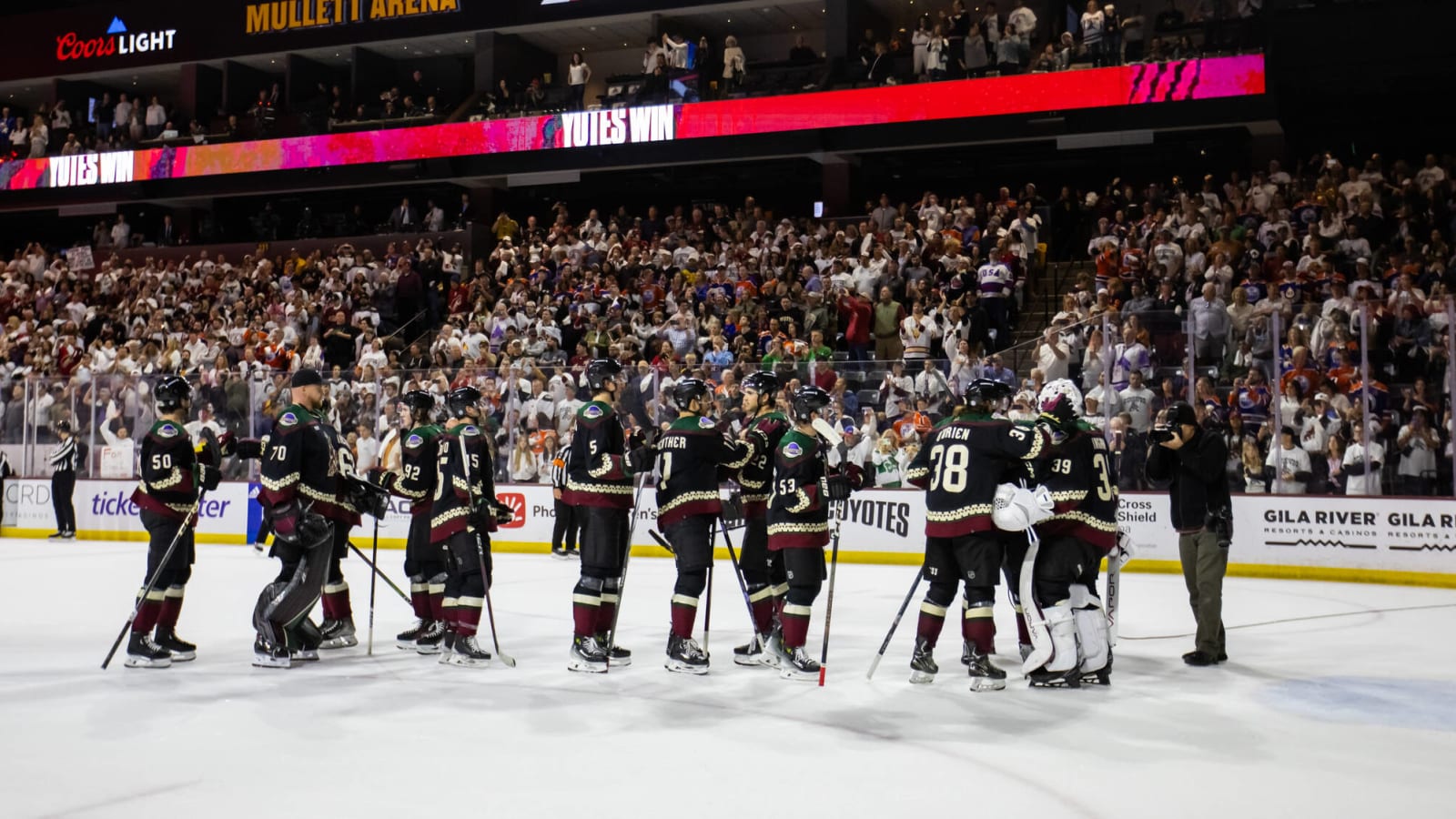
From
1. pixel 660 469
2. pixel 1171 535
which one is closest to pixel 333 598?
pixel 660 469

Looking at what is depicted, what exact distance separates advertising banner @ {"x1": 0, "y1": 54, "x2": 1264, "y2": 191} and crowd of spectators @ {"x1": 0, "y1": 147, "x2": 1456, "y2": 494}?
1.64m

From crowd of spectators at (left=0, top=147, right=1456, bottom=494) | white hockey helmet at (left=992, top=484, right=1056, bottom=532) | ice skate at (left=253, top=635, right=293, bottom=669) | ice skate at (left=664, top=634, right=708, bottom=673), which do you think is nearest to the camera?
white hockey helmet at (left=992, top=484, right=1056, bottom=532)

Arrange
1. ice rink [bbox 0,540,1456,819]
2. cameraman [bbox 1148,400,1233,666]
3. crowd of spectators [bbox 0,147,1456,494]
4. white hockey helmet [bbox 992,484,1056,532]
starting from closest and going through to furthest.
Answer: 1. ice rink [bbox 0,540,1456,819]
2. white hockey helmet [bbox 992,484,1056,532]
3. cameraman [bbox 1148,400,1233,666]
4. crowd of spectators [bbox 0,147,1456,494]

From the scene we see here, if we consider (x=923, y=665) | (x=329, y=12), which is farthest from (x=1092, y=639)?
(x=329, y=12)

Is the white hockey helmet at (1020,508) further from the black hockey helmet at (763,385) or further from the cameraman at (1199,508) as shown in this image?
the black hockey helmet at (763,385)

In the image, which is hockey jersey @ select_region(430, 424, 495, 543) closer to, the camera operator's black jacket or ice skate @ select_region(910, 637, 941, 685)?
ice skate @ select_region(910, 637, 941, 685)

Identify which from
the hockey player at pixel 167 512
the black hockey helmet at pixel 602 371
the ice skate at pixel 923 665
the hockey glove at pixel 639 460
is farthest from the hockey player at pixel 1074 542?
the hockey player at pixel 167 512

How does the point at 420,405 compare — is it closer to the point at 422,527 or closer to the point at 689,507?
the point at 422,527

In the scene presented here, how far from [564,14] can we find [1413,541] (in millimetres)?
19890

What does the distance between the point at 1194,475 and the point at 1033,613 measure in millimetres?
1594

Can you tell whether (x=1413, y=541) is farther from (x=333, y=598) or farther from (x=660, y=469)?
(x=333, y=598)

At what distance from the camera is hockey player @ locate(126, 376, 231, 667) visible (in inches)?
305

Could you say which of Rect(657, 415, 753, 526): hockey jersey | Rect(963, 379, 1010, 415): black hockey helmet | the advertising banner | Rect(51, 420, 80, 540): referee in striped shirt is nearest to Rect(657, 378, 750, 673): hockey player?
Rect(657, 415, 753, 526): hockey jersey

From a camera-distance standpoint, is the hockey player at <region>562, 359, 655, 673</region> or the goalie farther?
the hockey player at <region>562, 359, 655, 673</region>
